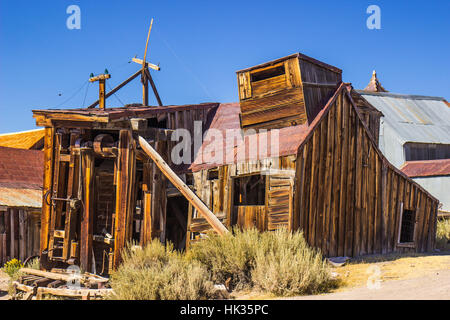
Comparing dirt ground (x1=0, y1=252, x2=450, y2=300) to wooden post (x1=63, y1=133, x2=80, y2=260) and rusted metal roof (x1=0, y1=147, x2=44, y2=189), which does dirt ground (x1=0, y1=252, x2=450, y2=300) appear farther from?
rusted metal roof (x1=0, y1=147, x2=44, y2=189)

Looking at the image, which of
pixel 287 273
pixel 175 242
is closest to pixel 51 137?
pixel 175 242

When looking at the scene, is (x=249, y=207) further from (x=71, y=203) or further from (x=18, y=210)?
(x=18, y=210)

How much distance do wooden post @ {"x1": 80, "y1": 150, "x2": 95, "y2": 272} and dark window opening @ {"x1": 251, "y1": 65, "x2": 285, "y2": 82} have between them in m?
5.33

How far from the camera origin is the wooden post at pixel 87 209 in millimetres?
14219

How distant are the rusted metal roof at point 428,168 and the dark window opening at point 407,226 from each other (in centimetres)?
983

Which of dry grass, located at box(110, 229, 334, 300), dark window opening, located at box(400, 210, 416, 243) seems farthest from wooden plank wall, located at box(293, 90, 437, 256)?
dry grass, located at box(110, 229, 334, 300)

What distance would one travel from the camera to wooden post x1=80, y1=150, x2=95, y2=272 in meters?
14.2

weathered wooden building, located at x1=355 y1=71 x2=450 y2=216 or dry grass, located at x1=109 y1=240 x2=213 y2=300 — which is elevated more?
weathered wooden building, located at x1=355 y1=71 x2=450 y2=216

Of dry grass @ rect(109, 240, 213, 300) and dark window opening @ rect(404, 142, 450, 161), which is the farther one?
dark window opening @ rect(404, 142, 450, 161)

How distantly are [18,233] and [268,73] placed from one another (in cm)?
1060

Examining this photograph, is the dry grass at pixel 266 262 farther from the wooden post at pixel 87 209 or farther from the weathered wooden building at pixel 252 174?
the wooden post at pixel 87 209

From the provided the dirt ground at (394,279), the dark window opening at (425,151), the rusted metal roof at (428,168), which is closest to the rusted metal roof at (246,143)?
the dirt ground at (394,279)

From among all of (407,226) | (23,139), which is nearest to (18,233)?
(23,139)
